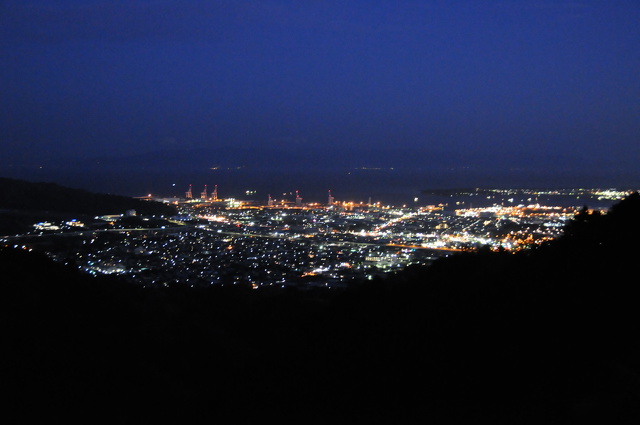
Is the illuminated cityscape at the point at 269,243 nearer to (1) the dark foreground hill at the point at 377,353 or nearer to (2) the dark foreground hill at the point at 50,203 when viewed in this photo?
(2) the dark foreground hill at the point at 50,203

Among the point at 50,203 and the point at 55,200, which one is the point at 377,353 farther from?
the point at 55,200

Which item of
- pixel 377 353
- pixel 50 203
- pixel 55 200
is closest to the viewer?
pixel 377 353

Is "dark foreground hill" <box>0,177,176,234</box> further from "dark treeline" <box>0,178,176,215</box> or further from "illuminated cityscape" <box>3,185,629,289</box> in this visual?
"illuminated cityscape" <box>3,185,629,289</box>

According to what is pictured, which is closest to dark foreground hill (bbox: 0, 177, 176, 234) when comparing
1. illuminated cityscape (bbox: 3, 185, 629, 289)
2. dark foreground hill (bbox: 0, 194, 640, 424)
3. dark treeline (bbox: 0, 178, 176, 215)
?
dark treeline (bbox: 0, 178, 176, 215)

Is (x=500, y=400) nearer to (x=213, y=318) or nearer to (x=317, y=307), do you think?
(x=317, y=307)

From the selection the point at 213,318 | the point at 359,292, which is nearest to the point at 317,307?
the point at 359,292

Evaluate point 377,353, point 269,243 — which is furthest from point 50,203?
point 377,353
